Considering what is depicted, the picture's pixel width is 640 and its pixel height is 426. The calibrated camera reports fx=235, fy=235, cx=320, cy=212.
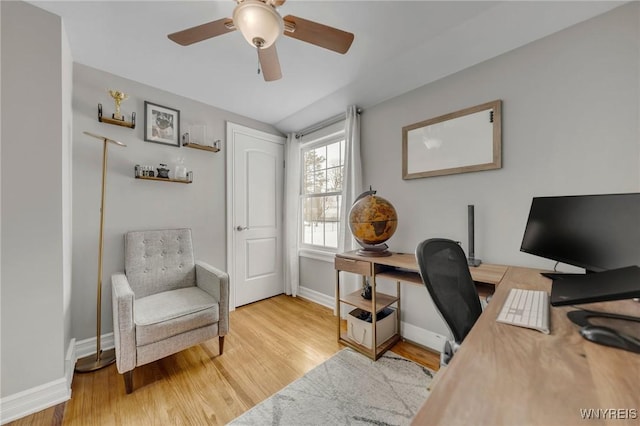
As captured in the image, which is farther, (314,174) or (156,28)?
(314,174)

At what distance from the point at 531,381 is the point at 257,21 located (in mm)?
1501

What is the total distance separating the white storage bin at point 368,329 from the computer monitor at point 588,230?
45.3 inches

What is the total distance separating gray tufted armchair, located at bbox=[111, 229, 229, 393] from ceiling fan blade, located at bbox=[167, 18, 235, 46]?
5.10 feet

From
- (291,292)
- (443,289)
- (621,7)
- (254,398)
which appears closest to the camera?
(443,289)

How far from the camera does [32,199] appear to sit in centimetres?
139

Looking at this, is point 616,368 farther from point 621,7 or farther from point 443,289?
point 621,7

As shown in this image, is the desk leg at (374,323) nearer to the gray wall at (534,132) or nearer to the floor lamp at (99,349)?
the gray wall at (534,132)

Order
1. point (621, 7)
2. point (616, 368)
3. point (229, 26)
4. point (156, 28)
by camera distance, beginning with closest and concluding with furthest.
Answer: point (616, 368), point (229, 26), point (621, 7), point (156, 28)

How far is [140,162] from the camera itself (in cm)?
220

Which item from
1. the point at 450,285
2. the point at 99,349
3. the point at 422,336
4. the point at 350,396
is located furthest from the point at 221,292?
the point at 422,336

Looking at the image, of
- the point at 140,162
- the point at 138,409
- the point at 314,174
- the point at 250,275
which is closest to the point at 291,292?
the point at 250,275

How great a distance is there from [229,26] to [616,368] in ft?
6.05

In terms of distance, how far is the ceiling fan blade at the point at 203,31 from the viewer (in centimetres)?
118

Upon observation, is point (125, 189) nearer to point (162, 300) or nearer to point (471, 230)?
point (162, 300)
